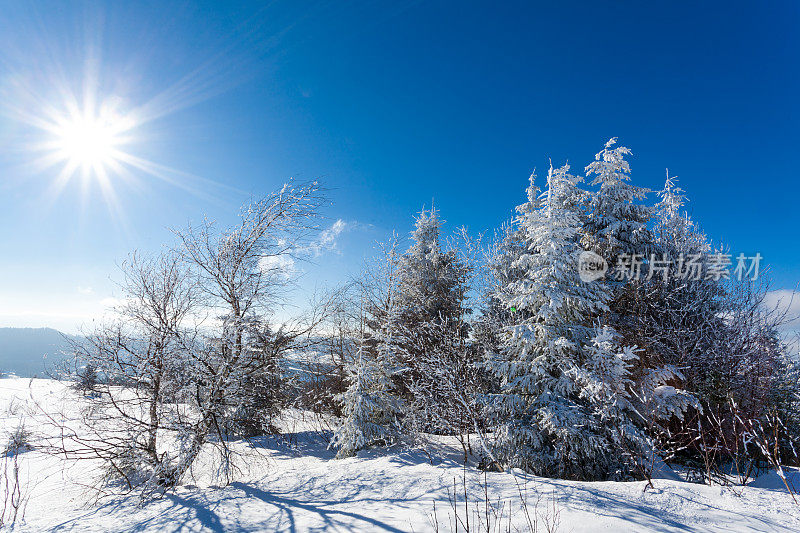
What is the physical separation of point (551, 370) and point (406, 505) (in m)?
6.16

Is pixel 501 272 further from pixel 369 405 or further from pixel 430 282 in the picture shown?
pixel 369 405

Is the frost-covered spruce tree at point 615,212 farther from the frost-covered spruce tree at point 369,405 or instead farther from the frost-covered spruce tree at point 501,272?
the frost-covered spruce tree at point 369,405

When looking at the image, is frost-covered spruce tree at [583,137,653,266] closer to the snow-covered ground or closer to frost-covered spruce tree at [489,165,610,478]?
frost-covered spruce tree at [489,165,610,478]

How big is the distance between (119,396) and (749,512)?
11364 mm

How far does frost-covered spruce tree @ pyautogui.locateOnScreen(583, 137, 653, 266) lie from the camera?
1128 centimetres

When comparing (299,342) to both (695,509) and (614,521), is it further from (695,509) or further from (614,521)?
(695,509)

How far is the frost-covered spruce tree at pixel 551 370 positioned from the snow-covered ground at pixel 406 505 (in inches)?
119

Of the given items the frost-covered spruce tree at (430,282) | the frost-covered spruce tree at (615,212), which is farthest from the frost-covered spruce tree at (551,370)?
the frost-covered spruce tree at (430,282)

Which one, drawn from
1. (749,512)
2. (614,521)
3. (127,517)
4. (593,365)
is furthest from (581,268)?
(127,517)

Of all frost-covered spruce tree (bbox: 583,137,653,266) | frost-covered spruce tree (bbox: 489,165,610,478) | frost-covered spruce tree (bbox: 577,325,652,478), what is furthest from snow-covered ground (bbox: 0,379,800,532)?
frost-covered spruce tree (bbox: 583,137,653,266)

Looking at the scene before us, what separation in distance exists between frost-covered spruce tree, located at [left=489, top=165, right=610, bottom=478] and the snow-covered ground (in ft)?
9.90

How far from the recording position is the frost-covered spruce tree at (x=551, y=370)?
8031mm

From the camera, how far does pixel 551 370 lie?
9.05m

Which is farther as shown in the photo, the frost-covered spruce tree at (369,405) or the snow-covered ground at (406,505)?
the frost-covered spruce tree at (369,405)
